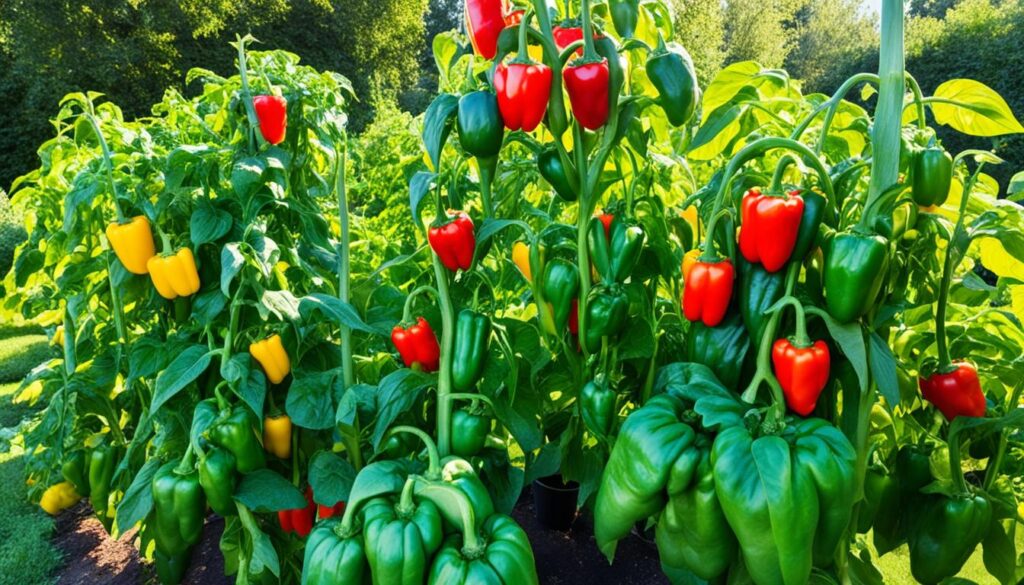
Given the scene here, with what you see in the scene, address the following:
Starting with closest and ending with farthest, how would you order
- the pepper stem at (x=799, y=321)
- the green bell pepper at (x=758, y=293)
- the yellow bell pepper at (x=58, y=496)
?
the pepper stem at (x=799, y=321)
the green bell pepper at (x=758, y=293)
the yellow bell pepper at (x=58, y=496)

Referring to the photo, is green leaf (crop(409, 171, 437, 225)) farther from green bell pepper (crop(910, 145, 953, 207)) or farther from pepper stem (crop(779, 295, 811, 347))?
green bell pepper (crop(910, 145, 953, 207))

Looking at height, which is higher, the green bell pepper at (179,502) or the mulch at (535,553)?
the green bell pepper at (179,502)

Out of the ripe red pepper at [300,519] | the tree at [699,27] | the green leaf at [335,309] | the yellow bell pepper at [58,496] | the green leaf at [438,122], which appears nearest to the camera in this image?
the green leaf at [438,122]

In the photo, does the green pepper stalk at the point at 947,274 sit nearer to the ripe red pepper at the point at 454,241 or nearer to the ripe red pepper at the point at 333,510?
the ripe red pepper at the point at 454,241

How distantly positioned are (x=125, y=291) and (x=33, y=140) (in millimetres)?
14959

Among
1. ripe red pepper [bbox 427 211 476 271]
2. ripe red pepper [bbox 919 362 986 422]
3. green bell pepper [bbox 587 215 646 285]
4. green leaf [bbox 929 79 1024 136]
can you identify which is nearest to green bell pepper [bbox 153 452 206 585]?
ripe red pepper [bbox 427 211 476 271]

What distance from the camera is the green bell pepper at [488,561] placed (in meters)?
1.05

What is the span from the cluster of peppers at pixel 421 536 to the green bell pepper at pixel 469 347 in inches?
7.3

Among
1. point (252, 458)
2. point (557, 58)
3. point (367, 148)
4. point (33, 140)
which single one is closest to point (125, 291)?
point (252, 458)

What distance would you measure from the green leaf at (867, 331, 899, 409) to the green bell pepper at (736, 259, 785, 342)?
167mm

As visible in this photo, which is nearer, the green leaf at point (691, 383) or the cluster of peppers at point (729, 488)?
the cluster of peppers at point (729, 488)

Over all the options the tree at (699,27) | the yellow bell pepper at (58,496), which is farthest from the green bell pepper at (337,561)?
the tree at (699,27)

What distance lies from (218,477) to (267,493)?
12cm

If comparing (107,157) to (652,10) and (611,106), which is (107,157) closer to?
(611,106)
